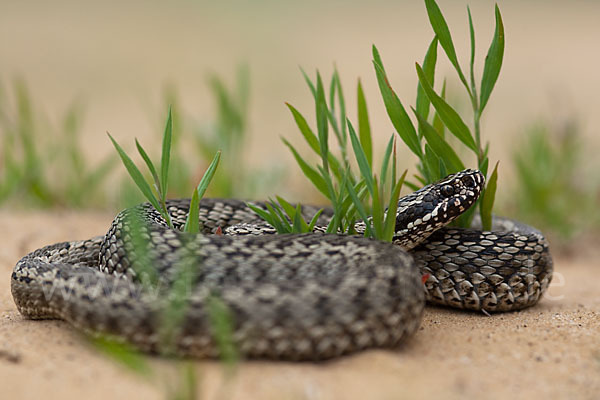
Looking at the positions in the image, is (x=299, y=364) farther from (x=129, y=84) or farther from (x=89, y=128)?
(x=129, y=84)

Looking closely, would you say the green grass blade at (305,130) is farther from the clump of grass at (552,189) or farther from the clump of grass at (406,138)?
the clump of grass at (552,189)

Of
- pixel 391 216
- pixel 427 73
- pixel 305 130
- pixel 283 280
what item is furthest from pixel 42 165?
pixel 391 216

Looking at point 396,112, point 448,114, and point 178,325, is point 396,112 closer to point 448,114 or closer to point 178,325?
point 448,114

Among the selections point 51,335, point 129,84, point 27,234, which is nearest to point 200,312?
point 51,335

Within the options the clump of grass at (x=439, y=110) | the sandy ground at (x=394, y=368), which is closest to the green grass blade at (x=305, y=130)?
the clump of grass at (x=439, y=110)

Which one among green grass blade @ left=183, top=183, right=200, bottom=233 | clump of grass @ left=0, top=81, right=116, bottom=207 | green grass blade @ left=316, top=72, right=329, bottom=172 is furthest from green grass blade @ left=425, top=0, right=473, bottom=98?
clump of grass @ left=0, top=81, right=116, bottom=207

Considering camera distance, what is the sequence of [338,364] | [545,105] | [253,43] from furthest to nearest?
[253,43] < [545,105] < [338,364]
